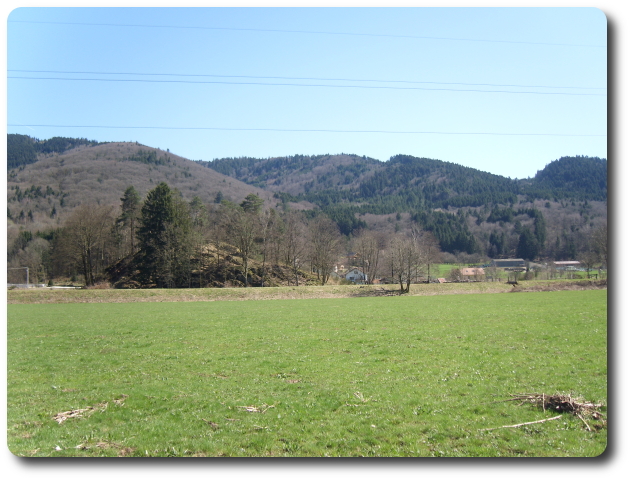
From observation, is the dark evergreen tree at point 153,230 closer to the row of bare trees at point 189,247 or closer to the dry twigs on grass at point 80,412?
the row of bare trees at point 189,247

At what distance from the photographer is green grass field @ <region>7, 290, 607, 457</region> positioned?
7.71 m

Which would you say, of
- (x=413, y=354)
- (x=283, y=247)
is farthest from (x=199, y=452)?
(x=283, y=247)

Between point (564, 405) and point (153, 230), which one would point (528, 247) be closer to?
point (564, 405)

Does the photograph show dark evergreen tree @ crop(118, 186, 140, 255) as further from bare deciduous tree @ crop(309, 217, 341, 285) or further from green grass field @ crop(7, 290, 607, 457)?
green grass field @ crop(7, 290, 607, 457)

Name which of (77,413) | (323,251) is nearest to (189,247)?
(323,251)

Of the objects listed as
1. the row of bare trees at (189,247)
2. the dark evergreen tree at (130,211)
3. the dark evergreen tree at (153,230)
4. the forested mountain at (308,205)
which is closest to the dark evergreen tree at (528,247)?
the forested mountain at (308,205)

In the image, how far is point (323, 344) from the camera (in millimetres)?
18047

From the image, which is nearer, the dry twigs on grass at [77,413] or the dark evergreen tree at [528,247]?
the dry twigs on grass at [77,413]

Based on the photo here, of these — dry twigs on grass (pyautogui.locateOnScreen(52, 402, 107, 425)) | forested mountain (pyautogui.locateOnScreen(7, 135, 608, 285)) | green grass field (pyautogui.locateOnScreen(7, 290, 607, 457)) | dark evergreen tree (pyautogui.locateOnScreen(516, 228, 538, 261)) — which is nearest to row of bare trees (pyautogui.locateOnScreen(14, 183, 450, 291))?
forested mountain (pyautogui.locateOnScreen(7, 135, 608, 285))

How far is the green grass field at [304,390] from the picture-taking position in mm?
7715

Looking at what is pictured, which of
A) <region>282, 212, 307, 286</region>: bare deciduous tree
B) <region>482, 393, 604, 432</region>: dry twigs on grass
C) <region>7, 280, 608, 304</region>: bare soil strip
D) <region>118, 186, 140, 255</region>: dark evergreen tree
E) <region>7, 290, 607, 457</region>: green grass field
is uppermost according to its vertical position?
<region>118, 186, 140, 255</region>: dark evergreen tree

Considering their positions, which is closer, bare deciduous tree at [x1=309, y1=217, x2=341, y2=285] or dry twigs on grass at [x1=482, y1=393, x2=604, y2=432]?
dry twigs on grass at [x1=482, y1=393, x2=604, y2=432]

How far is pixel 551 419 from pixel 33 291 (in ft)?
169

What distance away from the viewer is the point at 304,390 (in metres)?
11.1
